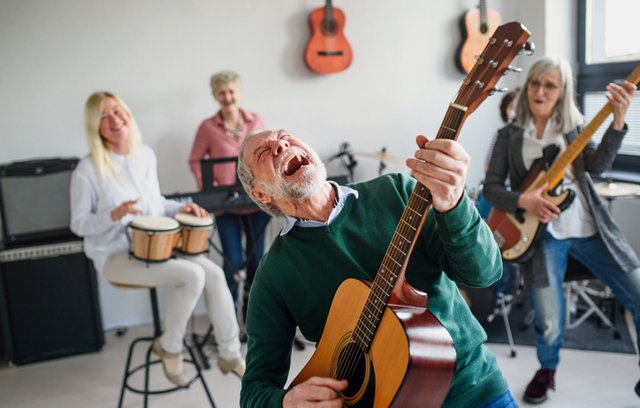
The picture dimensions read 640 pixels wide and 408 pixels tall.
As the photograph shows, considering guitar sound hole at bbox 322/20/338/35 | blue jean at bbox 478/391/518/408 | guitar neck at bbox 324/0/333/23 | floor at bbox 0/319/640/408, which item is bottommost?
floor at bbox 0/319/640/408

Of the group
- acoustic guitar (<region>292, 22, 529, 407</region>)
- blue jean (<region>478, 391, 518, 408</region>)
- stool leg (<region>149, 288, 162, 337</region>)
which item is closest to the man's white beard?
acoustic guitar (<region>292, 22, 529, 407</region>)

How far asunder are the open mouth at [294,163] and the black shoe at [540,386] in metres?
1.83

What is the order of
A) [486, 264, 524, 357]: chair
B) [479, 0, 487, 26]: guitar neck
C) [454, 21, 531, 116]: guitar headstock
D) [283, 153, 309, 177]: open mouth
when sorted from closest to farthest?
[454, 21, 531, 116]: guitar headstock, [283, 153, 309, 177]: open mouth, [486, 264, 524, 357]: chair, [479, 0, 487, 26]: guitar neck

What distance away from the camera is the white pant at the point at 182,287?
259 cm

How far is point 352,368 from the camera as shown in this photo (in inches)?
51.4

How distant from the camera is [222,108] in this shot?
148 inches

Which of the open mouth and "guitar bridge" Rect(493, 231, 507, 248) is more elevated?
the open mouth

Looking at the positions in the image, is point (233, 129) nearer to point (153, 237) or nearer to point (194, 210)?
point (194, 210)

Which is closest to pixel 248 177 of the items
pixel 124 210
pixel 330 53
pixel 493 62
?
pixel 493 62

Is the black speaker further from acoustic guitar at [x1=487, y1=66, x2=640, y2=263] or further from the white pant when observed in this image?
acoustic guitar at [x1=487, y1=66, x2=640, y2=263]

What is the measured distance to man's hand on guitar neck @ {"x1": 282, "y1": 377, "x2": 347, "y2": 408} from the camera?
127 cm

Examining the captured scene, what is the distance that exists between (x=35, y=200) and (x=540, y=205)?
2.76 meters

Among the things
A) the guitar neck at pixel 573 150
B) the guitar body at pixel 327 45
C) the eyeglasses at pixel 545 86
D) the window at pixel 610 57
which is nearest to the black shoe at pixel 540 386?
the guitar neck at pixel 573 150

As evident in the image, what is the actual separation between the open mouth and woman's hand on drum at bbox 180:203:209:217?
4.26ft
